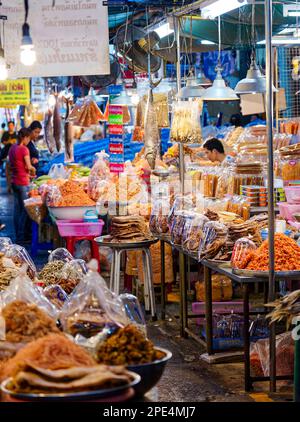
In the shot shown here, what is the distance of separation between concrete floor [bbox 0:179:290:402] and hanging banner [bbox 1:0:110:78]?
9.09 ft

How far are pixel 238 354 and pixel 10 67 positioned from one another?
336 centimetres

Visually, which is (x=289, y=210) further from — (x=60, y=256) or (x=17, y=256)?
(x=17, y=256)

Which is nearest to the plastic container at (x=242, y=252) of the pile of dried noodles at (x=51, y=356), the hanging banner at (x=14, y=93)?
the pile of dried noodles at (x=51, y=356)

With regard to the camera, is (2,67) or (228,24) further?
(228,24)

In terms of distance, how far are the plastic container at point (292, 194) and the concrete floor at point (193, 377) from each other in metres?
1.87

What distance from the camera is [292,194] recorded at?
8.41 metres

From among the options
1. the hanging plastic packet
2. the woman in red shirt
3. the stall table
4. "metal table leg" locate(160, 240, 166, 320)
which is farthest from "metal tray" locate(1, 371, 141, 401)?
the woman in red shirt

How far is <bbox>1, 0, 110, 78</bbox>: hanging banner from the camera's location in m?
6.80

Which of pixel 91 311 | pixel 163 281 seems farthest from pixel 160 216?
pixel 91 311

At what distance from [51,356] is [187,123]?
5818mm

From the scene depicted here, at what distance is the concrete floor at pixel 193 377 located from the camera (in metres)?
6.35

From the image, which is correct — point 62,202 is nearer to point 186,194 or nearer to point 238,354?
point 186,194
